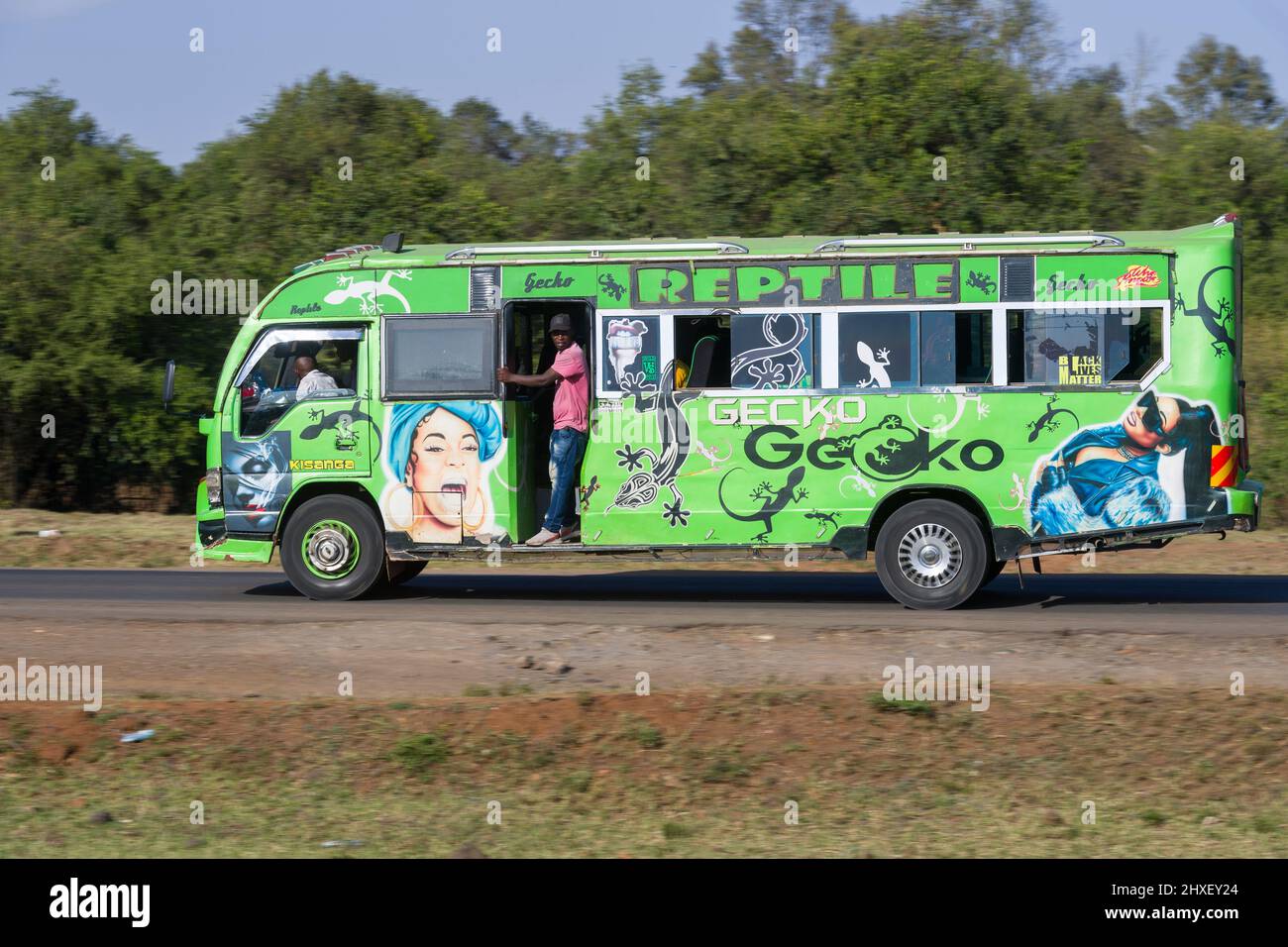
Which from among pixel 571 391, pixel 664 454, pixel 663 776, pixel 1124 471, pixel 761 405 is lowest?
pixel 663 776

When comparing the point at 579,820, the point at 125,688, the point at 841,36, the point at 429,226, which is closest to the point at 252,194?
the point at 429,226

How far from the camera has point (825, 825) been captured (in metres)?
7.89

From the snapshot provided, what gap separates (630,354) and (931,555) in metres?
3.24

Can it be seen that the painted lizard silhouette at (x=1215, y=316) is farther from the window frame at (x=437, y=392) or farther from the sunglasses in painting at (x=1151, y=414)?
the window frame at (x=437, y=392)

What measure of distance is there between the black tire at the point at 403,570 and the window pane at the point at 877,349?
4.48 m

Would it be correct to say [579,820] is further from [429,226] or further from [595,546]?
[429,226]

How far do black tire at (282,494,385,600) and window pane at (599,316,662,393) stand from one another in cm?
264

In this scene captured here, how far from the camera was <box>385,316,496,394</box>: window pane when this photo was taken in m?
13.6

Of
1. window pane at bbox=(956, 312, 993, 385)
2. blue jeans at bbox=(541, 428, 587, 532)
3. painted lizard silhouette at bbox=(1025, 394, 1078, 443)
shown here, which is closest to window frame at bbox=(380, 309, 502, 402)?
blue jeans at bbox=(541, 428, 587, 532)

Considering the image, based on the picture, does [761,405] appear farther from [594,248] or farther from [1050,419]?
[1050,419]

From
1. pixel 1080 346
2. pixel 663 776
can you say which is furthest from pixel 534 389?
pixel 663 776

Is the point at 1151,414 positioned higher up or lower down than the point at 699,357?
lower down

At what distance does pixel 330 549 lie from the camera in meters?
14.0

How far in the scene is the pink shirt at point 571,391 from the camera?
13352 mm
